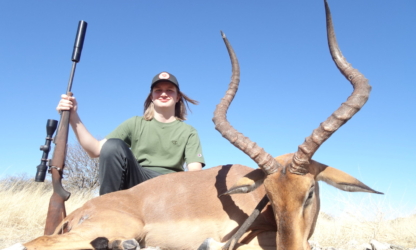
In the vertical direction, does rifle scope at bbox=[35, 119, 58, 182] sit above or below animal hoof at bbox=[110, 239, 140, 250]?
above

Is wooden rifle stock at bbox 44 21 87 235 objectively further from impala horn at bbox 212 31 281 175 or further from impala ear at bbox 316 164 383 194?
impala ear at bbox 316 164 383 194

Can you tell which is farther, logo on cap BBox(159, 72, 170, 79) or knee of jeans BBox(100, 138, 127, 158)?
logo on cap BBox(159, 72, 170, 79)

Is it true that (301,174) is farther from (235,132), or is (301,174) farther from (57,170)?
(57,170)

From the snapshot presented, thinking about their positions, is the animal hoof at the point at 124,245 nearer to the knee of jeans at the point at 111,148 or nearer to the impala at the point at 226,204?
the impala at the point at 226,204

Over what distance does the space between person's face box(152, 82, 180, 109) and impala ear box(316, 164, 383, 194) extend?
→ 3.28m

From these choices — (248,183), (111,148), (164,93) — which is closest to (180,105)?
(164,93)

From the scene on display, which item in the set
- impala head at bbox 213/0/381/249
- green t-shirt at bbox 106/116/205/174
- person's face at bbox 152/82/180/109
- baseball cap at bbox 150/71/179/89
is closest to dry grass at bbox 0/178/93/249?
green t-shirt at bbox 106/116/205/174

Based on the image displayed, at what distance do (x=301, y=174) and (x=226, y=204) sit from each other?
127 centimetres

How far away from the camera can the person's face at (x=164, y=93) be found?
649 cm

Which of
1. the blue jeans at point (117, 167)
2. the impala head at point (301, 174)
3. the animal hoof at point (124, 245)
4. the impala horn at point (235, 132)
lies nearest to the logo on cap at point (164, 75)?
the blue jeans at point (117, 167)

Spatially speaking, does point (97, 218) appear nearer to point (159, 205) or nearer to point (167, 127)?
point (159, 205)

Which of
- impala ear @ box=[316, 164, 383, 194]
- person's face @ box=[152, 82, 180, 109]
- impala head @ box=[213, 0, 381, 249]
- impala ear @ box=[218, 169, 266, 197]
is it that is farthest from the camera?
person's face @ box=[152, 82, 180, 109]

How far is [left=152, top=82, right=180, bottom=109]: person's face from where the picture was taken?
21.3ft

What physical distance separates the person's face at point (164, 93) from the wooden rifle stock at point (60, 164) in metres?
1.37
